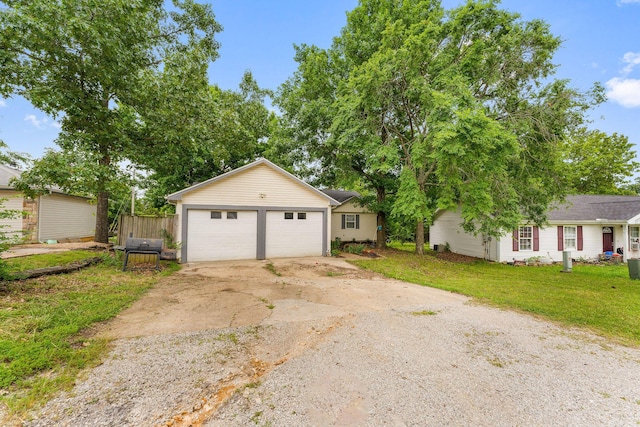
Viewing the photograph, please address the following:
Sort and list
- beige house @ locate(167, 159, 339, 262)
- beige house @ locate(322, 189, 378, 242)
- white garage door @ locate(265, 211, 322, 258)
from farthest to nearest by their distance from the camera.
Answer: beige house @ locate(322, 189, 378, 242) < white garage door @ locate(265, 211, 322, 258) < beige house @ locate(167, 159, 339, 262)

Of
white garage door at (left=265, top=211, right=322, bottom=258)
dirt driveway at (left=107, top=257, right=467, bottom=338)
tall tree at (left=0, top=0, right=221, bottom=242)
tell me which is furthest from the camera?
white garage door at (left=265, top=211, right=322, bottom=258)

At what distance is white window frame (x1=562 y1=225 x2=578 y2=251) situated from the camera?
48.3ft

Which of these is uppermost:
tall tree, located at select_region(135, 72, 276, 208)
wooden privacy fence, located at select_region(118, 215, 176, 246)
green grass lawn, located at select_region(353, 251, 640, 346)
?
tall tree, located at select_region(135, 72, 276, 208)

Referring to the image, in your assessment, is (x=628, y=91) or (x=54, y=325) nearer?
(x=54, y=325)

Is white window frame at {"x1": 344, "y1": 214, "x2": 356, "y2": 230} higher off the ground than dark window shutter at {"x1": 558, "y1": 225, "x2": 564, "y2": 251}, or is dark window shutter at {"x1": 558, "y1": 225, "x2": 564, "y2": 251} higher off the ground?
white window frame at {"x1": 344, "y1": 214, "x2": 356, "y2": 230}

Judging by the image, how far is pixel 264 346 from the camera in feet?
11.8

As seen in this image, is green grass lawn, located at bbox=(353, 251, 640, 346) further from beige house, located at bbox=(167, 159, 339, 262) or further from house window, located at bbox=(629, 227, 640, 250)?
house window, located at bbox=(629, 227, 640, 250)

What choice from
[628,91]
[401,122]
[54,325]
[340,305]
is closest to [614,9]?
[401,122]

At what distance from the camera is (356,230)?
62.4 ft

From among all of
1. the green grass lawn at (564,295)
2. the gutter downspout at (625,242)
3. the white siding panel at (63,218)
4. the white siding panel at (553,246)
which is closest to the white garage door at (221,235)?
the green grass lawn at (564,295)

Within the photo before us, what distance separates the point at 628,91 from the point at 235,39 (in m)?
24.4

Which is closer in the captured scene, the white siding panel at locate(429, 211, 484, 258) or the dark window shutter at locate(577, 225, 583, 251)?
the dark window shutter at locate(577, 225, 583, 251)

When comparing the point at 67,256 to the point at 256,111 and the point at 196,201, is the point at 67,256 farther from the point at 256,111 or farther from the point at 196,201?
the point at 256,111

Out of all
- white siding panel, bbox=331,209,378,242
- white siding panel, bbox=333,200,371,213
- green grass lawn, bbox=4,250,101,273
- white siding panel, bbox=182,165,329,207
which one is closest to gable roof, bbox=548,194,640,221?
white siding panel, bbox=331,209,378,242
